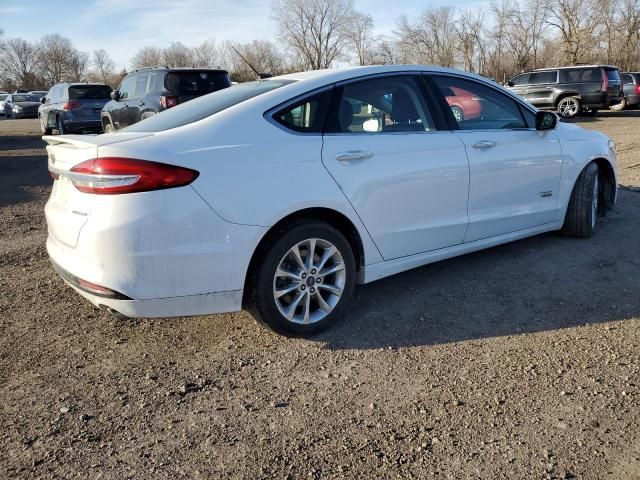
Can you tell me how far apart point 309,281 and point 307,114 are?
102cm

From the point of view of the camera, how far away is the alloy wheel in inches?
133

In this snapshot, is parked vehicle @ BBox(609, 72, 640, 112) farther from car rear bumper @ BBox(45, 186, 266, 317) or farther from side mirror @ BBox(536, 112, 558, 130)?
car rear bumper @ BBox(45, 186, 266, 317)

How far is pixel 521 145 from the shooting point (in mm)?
4570

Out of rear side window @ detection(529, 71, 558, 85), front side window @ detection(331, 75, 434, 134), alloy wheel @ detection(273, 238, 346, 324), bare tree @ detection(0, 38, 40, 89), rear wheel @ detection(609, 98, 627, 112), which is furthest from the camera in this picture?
bare tree @ detection(0, 38, 40, 89)

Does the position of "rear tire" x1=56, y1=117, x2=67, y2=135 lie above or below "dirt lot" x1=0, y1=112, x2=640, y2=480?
above

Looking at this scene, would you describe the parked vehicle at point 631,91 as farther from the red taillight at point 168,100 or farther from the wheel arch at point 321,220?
the wheel arch at point 321,220

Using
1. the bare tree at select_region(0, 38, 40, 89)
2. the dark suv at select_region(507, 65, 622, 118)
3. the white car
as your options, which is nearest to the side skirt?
the white car

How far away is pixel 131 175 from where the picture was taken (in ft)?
9.45

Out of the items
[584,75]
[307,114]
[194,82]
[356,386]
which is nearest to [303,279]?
[356,386]

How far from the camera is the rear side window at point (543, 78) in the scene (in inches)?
826

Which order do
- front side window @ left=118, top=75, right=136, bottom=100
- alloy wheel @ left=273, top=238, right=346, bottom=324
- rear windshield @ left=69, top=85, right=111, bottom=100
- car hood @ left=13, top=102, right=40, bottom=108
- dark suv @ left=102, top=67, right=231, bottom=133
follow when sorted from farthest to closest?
car hood @ left=13, top=102, right=40, bottom=108 < rear windshield @ left=69, top=85, right=111, bottom=100 < front side window @ left=118, top=75, right=136, bottom=100 < dark suv @ left=102, top=67, right=231, bottom=133 < alloy wheel @ left=273, top=238, right=346, bottom=324

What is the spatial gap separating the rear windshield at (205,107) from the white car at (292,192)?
0.02 meters

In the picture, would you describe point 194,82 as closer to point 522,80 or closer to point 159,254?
point 159,254

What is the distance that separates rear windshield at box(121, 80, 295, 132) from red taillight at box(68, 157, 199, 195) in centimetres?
56
